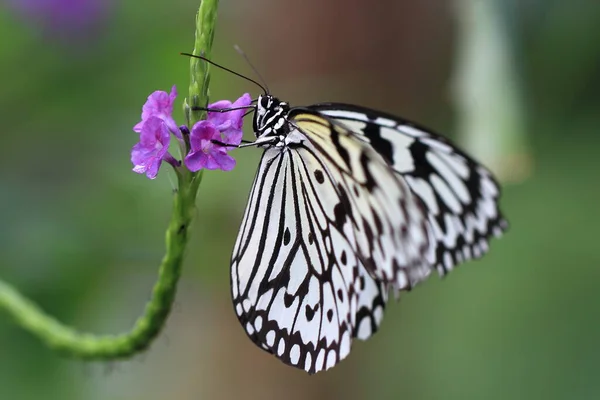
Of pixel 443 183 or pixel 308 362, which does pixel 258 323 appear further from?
pixel 443 183

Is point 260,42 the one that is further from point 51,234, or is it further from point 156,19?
point 51,234

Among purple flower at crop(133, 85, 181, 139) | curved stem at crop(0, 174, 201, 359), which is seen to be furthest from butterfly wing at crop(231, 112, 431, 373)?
purple flower at crop(133, 85, 181, 139)

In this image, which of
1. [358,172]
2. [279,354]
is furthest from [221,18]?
[279,354]

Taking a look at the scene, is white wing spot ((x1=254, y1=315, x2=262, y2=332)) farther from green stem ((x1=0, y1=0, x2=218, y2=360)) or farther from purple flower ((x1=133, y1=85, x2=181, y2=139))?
purple flower ((x1=133, y1=85, x2=181, y2=139))

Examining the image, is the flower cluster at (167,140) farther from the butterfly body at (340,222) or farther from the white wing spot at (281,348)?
the white wing spot at (281,348)

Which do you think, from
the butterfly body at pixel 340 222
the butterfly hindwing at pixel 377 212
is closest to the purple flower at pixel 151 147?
the butterfly body at pixel 340 222
